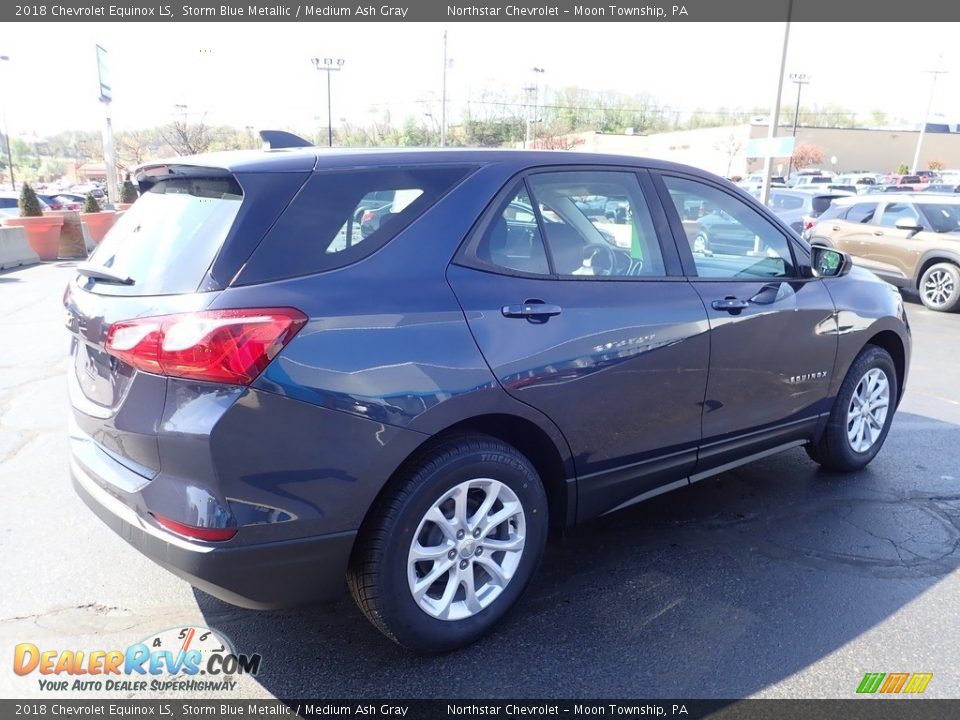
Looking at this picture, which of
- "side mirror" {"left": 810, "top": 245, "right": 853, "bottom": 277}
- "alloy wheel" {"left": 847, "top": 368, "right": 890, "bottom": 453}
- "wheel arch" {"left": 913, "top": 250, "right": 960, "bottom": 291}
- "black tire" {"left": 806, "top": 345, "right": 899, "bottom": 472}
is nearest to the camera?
"side mirror" {"left": 810, "top": 245, "right": 853, "bottom": 277}

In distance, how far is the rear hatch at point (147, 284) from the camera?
2.23 meters

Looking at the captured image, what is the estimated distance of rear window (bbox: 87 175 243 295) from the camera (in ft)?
7.54

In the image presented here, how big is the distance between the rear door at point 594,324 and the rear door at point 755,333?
14cm

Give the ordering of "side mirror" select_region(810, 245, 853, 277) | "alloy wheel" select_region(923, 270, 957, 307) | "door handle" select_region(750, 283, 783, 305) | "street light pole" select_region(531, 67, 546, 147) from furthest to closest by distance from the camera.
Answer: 1. "street light pole" select_region(531, 67, 546, 147)
2. "alloy wheel" select_region(923, 270, 957, 307)
3. "side mirror" select_region(810, 245, 853, 277)
4. "door handle" select_region(750, 283, 783, 305)

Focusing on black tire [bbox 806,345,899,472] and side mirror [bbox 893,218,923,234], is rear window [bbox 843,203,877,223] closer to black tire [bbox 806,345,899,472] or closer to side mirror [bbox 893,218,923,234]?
side mirror [bbox 893,218,923,234]

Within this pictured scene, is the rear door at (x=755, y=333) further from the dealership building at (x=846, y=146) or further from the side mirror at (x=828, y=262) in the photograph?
the dealership building at (x=846, y=146)

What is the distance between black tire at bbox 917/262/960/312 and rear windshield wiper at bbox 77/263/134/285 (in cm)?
1124

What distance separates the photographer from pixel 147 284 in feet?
7.88

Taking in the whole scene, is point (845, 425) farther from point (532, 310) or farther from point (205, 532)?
point (205, 532)

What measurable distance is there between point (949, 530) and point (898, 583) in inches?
30.6

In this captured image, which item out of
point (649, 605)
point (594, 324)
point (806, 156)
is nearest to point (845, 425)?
point (649, 605)

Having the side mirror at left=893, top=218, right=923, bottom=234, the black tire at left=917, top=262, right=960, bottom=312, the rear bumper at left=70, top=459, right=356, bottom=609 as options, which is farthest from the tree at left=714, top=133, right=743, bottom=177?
the rear bumper at left=70, top=459, right=356, bottom=609

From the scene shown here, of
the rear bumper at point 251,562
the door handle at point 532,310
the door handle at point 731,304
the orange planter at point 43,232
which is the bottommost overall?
the orange planter at point 43,232

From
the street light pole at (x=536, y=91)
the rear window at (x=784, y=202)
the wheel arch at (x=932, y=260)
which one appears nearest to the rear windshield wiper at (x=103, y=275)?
the wheel arch at (x=932, y=260)
